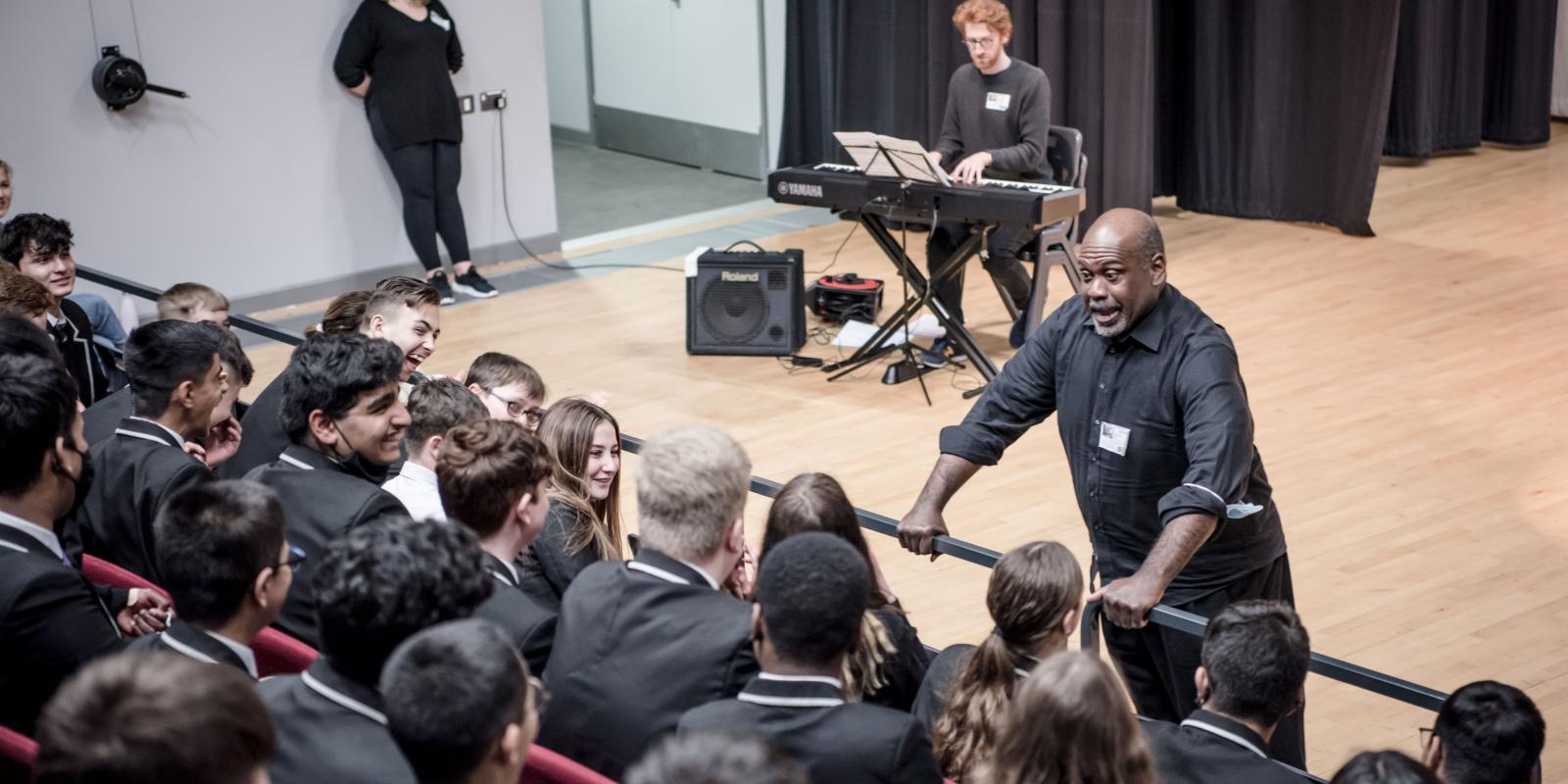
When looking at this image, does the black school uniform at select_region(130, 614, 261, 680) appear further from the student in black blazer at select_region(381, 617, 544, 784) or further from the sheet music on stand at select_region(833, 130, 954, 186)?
the sheet music on stand at select_region(833, 130, 954, 186)

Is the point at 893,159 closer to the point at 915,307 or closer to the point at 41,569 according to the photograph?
the point at 915,307

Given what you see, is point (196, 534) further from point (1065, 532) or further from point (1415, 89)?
point (1415, 89)

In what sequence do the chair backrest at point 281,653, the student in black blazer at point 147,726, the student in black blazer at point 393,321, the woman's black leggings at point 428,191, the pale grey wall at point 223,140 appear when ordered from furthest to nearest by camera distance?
1. the woman's black leggings at point 428,191
2. the pale grey wall at point 223,140
3. the student in black blazer at point 393,321
4. the chair backrest at point 281,653
5. the student in black blazer at point 147,726

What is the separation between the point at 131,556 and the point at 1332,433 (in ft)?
13.8

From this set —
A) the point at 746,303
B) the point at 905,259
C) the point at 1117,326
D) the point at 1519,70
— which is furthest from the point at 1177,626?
the point at 1519,70

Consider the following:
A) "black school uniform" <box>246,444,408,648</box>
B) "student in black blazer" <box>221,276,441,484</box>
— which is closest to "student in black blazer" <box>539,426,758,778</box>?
"black school uniform" <box>246,444,408,648</box>

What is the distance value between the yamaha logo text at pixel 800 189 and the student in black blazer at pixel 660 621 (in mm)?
4240

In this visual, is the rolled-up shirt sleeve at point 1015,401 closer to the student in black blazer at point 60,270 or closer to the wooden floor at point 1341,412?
the wooden floor at point 1341,412

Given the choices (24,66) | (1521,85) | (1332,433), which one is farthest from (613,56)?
(1332,433)

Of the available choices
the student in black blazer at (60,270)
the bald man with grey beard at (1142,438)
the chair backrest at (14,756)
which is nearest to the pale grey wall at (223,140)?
the student in black blazer at (60,270)

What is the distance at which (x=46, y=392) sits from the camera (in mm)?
2666

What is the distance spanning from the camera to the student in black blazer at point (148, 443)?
3.15m

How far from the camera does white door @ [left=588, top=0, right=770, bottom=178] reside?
10.3 m

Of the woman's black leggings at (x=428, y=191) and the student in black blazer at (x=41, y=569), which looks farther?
the woman's black leggings at (x=428, y=191)
